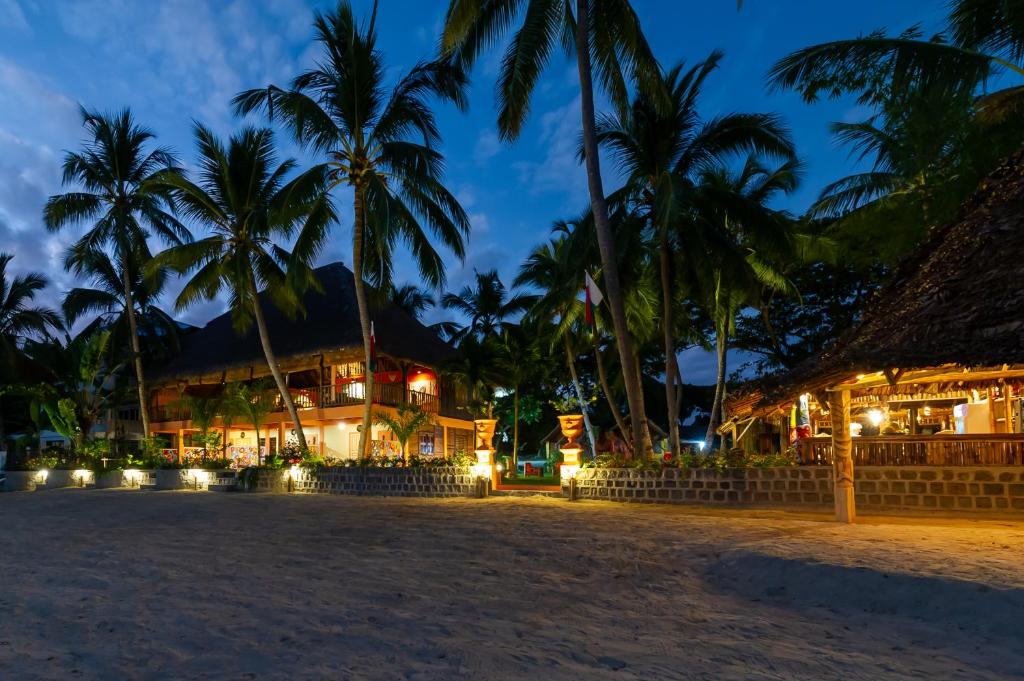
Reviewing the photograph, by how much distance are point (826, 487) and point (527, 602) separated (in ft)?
21.5

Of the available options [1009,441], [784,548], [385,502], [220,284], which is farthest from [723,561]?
[220,284]

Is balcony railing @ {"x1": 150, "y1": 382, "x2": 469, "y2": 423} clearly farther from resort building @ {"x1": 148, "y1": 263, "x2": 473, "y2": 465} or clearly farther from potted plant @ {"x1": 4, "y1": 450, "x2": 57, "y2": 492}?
potted plant @ {"x1": 4, "y1": 450, "x2": 57, "y2": 492}

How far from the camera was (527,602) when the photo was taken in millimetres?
4762

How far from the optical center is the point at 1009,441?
873cm

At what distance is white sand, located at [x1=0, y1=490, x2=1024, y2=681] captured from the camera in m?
3.49

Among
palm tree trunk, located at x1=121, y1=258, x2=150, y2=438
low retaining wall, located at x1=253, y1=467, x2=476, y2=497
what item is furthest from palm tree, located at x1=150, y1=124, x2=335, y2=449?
palm tree trunk, located at x1=121, y1=258, x2=150, y2=438

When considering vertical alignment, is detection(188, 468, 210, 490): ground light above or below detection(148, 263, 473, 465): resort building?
below

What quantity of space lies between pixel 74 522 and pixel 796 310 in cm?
2154

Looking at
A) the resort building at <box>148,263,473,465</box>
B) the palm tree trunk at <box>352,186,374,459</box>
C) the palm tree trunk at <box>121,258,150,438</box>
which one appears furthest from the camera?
the palm tree trunk at <box>121,258,150,438</box>

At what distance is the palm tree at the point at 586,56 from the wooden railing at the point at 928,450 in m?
2.96

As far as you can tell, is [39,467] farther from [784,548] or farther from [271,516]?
[784,548]

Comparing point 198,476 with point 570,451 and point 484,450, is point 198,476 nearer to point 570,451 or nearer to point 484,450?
point 484,450

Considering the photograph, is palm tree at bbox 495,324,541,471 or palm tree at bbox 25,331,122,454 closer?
palm tree at bbox 25,331,122,454

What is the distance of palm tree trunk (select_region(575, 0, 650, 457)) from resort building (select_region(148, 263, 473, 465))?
9605 mm
